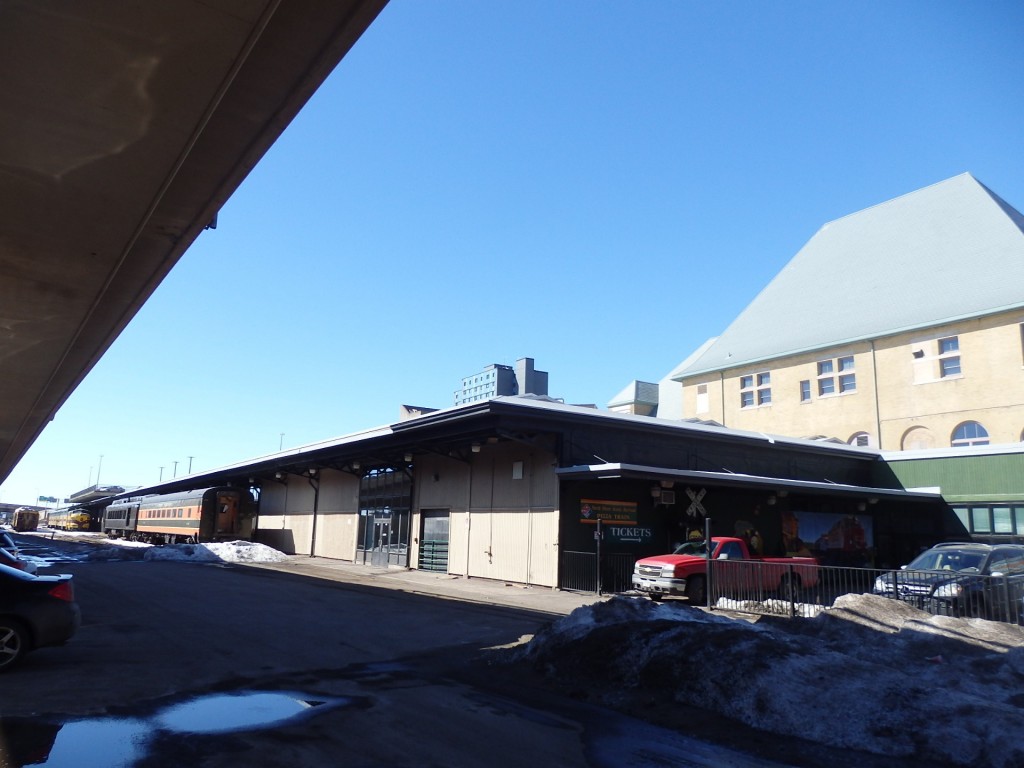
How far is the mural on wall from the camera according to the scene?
3183 cm

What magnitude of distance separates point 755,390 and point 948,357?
41.1 ft

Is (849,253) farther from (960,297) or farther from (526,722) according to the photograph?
(526,722)

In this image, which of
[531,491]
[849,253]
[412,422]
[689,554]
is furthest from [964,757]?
[849,253]

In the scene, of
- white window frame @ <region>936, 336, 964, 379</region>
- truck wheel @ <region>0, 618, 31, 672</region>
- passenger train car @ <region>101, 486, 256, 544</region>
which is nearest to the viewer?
truck wheel @ <region>0, 618, 31, 672</region>

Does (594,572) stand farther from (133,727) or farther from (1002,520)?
(1002,520)

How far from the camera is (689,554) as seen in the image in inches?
882

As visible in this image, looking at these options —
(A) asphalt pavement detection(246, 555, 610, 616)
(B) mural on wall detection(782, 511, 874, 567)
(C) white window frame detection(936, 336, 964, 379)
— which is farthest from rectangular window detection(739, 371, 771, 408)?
(A) asphalt pavement detection(246, 555, 610, 616)

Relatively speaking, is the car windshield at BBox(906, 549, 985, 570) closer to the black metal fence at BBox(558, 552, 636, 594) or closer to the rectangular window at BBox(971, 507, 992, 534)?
the black metal fence at BBox(558, 552, 636, 594)

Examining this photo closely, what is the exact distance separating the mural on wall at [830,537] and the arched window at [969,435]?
31.4ft

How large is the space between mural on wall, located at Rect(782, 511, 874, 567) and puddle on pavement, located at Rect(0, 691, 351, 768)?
87.8ft

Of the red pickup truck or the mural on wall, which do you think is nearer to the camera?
the red pickup truck

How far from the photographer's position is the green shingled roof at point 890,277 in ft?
138

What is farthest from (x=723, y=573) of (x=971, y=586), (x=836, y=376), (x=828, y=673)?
(x=836, y=376)

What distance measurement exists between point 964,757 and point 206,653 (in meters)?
9.28
